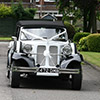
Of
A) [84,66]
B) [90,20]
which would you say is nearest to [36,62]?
[84,66]

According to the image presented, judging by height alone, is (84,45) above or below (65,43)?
below

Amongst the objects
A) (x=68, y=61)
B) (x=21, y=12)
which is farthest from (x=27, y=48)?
(x=21, y=12)

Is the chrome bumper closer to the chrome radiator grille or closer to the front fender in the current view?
the front fender

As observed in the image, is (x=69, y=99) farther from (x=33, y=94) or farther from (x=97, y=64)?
(x=97, y=64)

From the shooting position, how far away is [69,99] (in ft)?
35.6

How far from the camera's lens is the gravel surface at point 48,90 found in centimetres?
1108

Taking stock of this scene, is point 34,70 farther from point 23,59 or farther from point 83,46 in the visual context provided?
point 83,46

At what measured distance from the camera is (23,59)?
1283cm

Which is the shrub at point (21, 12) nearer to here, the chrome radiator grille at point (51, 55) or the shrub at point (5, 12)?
the shrub at point (5, 12)

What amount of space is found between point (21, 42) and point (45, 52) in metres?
0.85

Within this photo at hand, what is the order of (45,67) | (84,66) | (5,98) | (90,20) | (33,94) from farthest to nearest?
(90,20) → (84,66) → (45,67) → (33,94) → (5,98)

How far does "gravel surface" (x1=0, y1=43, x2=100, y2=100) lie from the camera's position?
11078 millimetres

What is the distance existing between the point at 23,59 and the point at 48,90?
3.72 feet

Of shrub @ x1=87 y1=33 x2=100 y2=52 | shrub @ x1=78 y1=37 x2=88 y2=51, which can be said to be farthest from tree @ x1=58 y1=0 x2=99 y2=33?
shrub @ x1=87 y1=33 x2=100 y2=52
